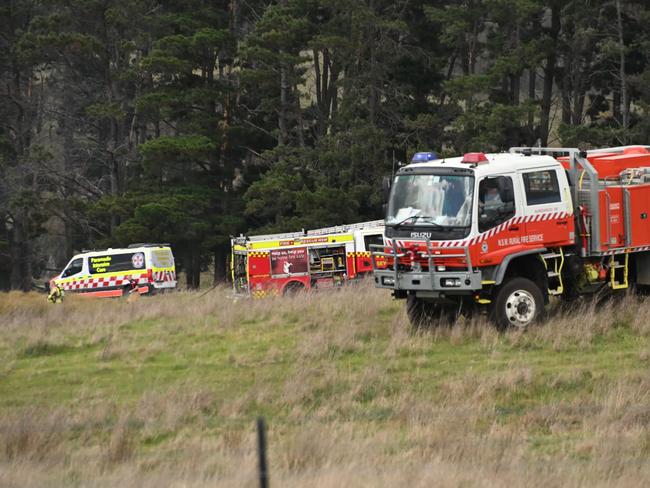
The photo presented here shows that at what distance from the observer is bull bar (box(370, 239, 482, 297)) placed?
15508mm

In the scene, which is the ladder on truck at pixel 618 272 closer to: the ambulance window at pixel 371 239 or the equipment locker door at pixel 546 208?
the equipment locker door at pixel 546 208

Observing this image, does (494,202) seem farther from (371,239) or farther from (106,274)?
(106,274)

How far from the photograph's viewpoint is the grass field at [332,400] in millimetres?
8688

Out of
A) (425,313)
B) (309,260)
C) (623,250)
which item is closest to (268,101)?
(309,260)

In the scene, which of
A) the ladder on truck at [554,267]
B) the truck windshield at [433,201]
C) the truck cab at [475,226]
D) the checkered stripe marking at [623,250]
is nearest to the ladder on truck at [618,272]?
the checkered stripe marking at [623,250]

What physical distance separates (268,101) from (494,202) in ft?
102

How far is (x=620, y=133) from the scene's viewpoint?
3709cm

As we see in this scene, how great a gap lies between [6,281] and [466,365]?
1671 inches

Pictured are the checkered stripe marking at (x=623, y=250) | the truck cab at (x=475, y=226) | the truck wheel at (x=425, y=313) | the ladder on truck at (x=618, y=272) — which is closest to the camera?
the truck cab at (x=475, y=226)

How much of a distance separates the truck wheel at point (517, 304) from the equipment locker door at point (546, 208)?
2.17 feet

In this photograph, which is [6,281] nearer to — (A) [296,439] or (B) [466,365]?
Answer: (B) [466,365]

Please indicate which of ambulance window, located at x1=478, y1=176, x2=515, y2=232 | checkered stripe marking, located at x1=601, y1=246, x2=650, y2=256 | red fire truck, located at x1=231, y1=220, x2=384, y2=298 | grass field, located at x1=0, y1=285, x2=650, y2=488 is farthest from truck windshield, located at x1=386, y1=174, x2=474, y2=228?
red fire truck, located at x1=231, y1=220, x2=384, y2=298

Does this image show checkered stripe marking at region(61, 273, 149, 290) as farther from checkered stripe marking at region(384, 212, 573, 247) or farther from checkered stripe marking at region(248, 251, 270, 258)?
checkered stripe marking at region(384, 212, 573, 247)

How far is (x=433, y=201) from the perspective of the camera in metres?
15.9
